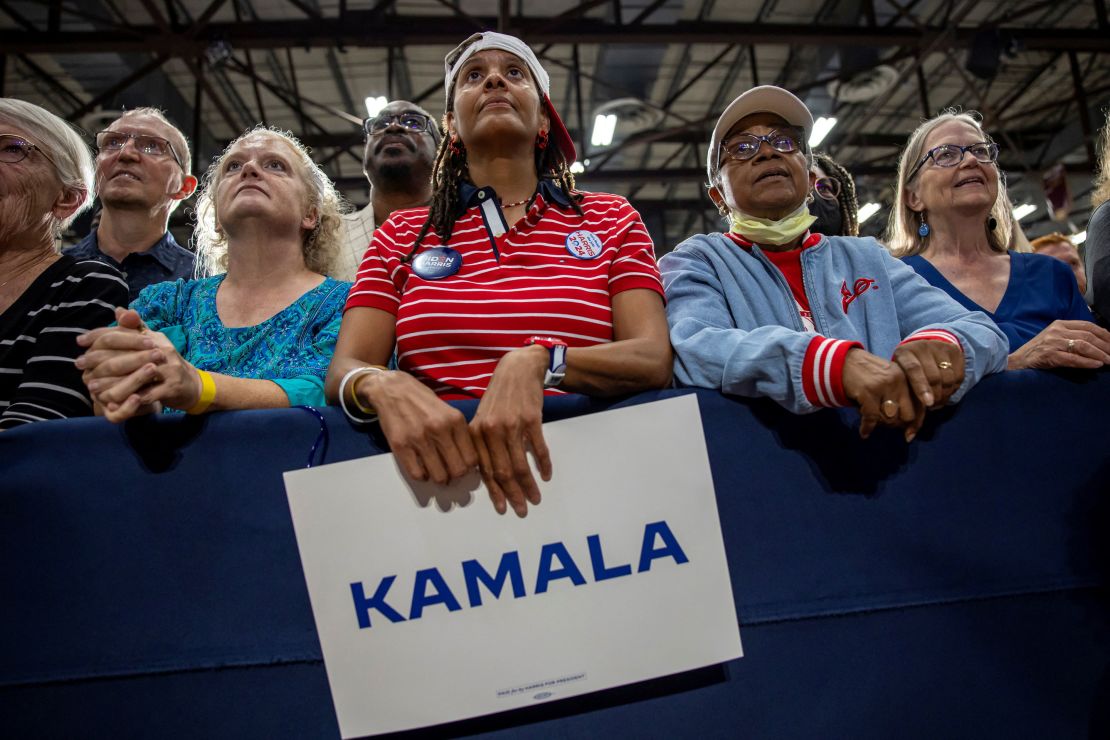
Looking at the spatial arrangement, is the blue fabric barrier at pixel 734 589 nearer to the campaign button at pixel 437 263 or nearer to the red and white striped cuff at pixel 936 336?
the red and white striped cuff at pixel 936 336

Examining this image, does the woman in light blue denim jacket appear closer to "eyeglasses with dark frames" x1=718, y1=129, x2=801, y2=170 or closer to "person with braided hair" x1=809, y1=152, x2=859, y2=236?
"eyeglasses with dark frames" x1=718, y1=129, x2=801, y2=170

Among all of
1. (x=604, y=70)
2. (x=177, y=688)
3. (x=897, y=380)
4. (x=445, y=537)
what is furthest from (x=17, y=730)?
(x=604, y=70)

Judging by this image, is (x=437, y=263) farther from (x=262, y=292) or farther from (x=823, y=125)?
(x=823, y=125)

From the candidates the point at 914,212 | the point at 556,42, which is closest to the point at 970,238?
the point at 914,212

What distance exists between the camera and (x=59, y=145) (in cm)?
163

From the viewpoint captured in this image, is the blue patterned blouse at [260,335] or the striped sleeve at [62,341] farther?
the blue patterned blouse at [260,335]

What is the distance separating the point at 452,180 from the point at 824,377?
93 cm

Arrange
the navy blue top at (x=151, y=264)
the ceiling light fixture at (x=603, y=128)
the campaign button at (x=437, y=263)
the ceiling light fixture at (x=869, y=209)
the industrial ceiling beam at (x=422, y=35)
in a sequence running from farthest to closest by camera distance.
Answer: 1. the ceiling light fixture at (x=869, y=209)
2. the ceiling light fixture at (x=603, y=128)
3. the industrial ceiling beam at (x=422, y=35)
4. the navy blue top at (x=151, y=264)
5. the campaign button at (x=437, y=263)

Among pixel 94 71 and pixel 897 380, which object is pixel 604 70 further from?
pixel 897 380

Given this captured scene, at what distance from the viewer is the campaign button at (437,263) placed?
4.38ft

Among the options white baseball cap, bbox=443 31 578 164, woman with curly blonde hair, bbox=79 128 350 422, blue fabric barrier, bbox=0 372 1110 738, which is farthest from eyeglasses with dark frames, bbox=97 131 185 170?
blue fabric barrier, bbox=0 372 1110 738

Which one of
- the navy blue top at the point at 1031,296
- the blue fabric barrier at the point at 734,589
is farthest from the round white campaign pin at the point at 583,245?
the navy blue top at the point at 1031,296

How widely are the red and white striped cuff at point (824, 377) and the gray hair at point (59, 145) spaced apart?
5.45ft

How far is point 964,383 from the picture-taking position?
109 cm
